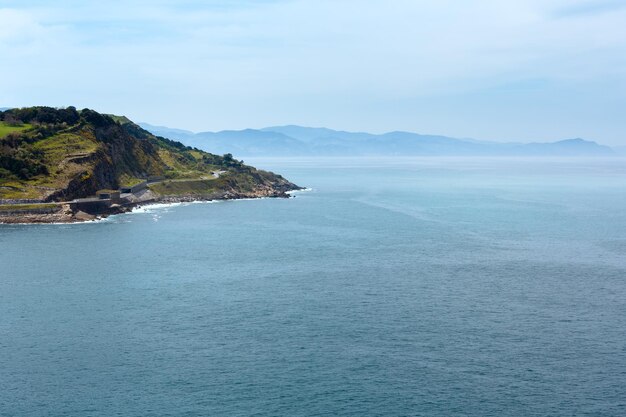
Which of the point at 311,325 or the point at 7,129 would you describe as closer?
the point at 311,325

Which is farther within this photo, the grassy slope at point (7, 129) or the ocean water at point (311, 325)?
the grassy slope at point (7, 129)

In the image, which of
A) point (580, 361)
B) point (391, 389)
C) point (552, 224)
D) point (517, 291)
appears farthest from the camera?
point (552, 224)

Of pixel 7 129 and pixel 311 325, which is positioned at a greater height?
pixel 7 129

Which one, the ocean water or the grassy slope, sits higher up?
the grassy slope

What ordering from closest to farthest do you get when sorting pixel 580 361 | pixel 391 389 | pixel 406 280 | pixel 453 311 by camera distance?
pixel 391 389 → pixel 580 361 → pixel 453 311 → pixel 406 280

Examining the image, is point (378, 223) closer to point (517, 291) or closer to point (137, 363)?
point (517, 291)

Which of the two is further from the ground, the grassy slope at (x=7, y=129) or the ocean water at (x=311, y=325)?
the grassy slope at (x=7, y=129)

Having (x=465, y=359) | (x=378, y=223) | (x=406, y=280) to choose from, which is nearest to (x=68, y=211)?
(x=378, y=223)

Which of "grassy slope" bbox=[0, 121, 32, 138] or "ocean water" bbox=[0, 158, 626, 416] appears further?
"grassy slope" bbox=[0, 121, 32, 138]
